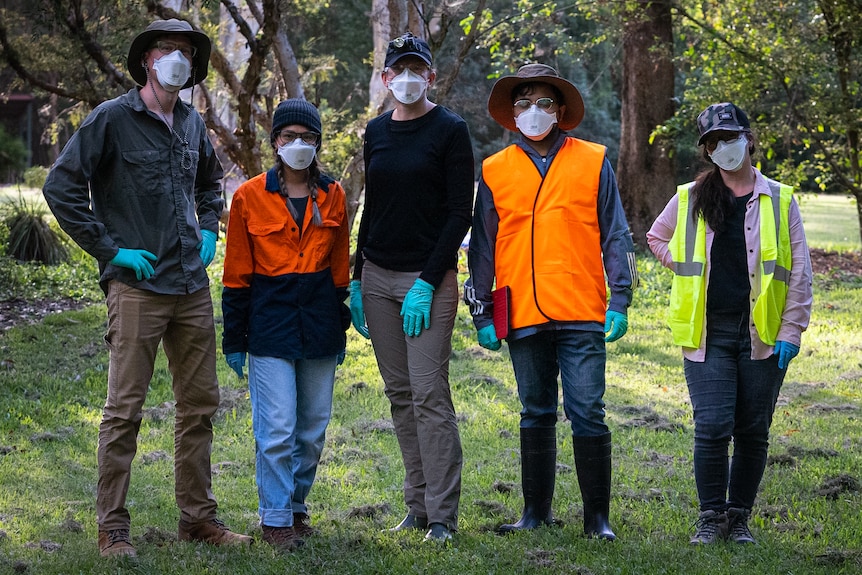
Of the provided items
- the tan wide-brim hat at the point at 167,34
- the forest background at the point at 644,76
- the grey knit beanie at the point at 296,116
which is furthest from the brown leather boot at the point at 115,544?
the forest background at the point at 644,76

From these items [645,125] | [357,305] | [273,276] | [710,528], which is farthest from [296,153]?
[645,125]

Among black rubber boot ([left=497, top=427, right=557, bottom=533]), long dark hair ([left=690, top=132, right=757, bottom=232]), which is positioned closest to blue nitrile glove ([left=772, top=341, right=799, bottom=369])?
long dark hair ([left=690, top=132, right=757, bottom=232])

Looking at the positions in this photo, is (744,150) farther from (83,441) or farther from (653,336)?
(653,336)

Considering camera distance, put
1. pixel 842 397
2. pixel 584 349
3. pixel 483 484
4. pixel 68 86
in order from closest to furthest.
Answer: pixel 584 349 < pixel 483 484 < pixel 842 397 < pixel 68 86

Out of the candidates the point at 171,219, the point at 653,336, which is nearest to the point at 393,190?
the point at 171,219

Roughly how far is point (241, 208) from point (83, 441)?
3136mm

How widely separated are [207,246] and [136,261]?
498mm

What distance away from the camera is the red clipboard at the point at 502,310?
16.0 feet

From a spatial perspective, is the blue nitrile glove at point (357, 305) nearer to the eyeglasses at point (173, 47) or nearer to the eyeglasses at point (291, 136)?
the eyeglasses at point (291, 136)

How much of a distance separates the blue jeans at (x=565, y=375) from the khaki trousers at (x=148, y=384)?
4.81ft

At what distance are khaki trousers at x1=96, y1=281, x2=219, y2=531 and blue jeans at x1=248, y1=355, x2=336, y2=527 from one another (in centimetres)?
26

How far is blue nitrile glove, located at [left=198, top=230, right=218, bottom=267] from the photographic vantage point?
4965mm

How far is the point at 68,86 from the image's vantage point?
35.6ft

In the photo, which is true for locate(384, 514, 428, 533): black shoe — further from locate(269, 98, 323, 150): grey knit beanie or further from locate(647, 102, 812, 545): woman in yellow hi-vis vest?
locate(269, 98, 323, 150): grey knit beanie
